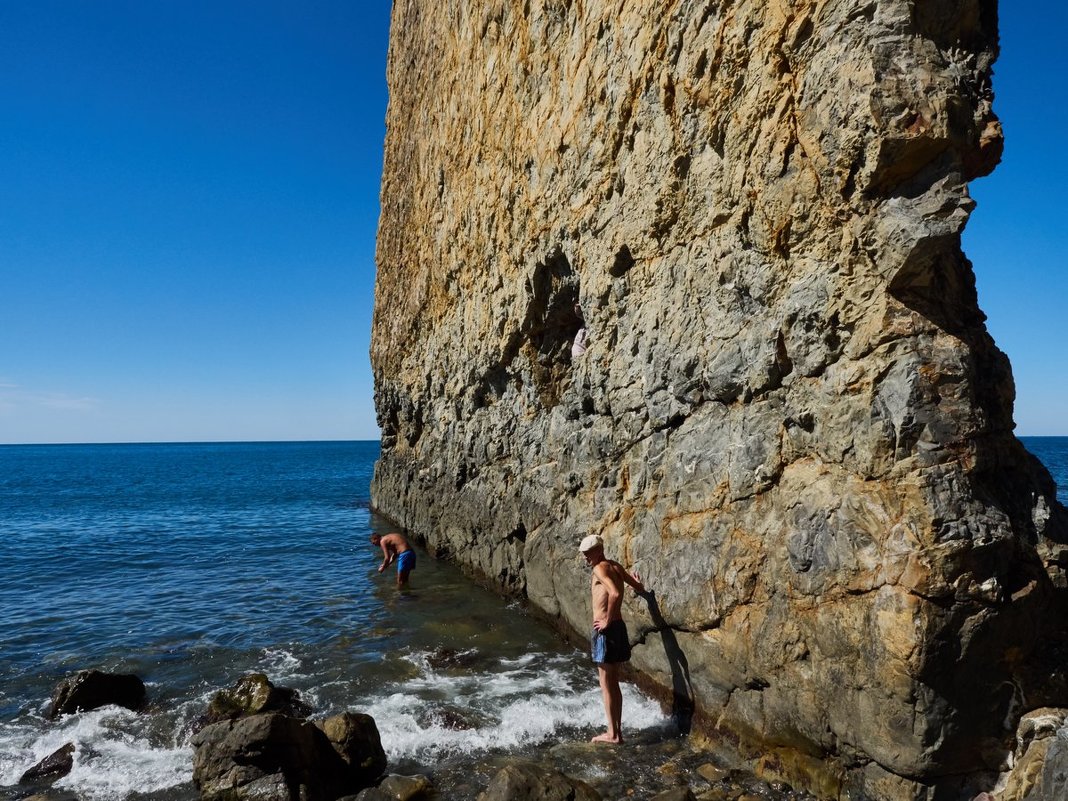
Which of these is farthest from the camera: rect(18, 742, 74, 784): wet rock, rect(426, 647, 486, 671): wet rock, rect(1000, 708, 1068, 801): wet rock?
rect(426, 647, 486, 671): wet rock

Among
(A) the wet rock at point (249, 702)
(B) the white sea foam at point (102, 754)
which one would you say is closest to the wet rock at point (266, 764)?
(B) the white sea foam at point (102, 754)

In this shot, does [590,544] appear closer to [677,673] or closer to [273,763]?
[677,673]

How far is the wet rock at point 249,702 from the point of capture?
7.59 m

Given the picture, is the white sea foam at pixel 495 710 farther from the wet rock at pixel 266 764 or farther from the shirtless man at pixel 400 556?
the shirtless man at pixel 400 556

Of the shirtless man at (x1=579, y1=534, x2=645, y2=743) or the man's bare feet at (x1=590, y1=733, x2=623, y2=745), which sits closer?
the man's bare feet at (x1=590, y1=733, x2=623, y2=745)

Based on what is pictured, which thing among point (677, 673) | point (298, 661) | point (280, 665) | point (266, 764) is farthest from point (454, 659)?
point (266, 764)

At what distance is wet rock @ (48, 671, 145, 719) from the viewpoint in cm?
825

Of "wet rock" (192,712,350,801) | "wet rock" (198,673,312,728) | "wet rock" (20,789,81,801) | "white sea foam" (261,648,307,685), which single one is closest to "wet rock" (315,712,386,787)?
"wet rock" (192,712,350,801)

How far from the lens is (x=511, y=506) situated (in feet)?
42.4

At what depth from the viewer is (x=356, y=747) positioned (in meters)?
6.63

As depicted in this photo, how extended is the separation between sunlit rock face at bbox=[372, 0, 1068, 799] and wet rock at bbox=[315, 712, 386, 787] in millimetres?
3326

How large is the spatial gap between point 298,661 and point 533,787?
19.4ft

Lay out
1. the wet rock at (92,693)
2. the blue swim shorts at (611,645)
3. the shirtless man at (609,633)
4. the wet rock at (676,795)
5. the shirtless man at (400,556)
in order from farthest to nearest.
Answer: the shirtless man at (400,556) → the wet rock at (92,693) → the blue swim shorts at (611,645) → the shirtless man at (609,633) → the wet rock at (676,795)

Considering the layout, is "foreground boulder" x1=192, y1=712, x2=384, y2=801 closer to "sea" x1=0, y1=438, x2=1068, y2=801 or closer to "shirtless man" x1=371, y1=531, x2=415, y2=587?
"sea" x1=0, y1=438, x2=1068, y2=801
